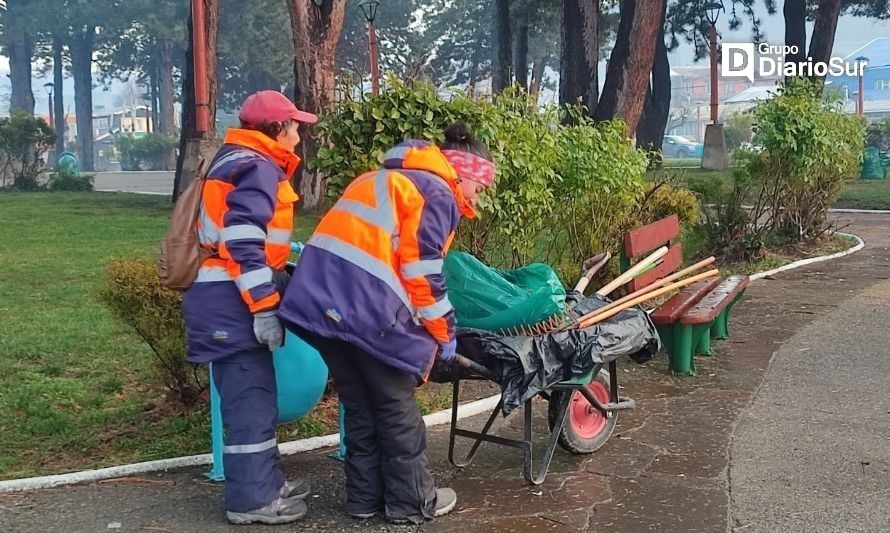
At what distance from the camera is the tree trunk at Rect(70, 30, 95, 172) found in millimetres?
Answer: 67500

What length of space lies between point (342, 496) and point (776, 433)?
2.29 meters

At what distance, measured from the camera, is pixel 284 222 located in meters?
3.99

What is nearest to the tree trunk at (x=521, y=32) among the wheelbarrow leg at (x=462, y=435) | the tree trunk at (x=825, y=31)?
the tree trunk at (x=825, y=31)

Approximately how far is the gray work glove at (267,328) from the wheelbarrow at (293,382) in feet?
1.32

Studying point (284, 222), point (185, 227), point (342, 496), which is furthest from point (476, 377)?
point (185, 227)

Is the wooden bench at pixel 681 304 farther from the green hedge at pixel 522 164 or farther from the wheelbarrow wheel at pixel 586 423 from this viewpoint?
the wheelbarrow wheel at pixel 586 423

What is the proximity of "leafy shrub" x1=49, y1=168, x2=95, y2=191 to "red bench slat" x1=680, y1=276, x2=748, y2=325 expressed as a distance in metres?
24.5

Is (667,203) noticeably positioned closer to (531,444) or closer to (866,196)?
(531,444)

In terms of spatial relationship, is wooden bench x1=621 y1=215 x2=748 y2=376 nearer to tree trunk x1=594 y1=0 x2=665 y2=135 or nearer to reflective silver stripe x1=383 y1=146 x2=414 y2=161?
reflective silver stripe x1=383 y1=146 x2=414 y2=161

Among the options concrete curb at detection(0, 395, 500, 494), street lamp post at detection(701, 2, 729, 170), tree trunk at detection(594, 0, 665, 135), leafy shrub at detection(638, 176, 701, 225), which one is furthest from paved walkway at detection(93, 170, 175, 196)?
concrete curb at detection(0, 395, 500, 494)

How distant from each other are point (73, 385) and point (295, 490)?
100 inches

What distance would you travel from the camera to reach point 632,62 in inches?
631

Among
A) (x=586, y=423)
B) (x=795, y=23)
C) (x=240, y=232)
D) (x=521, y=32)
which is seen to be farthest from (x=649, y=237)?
(x=521, y=32)

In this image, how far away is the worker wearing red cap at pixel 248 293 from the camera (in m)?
3.77
